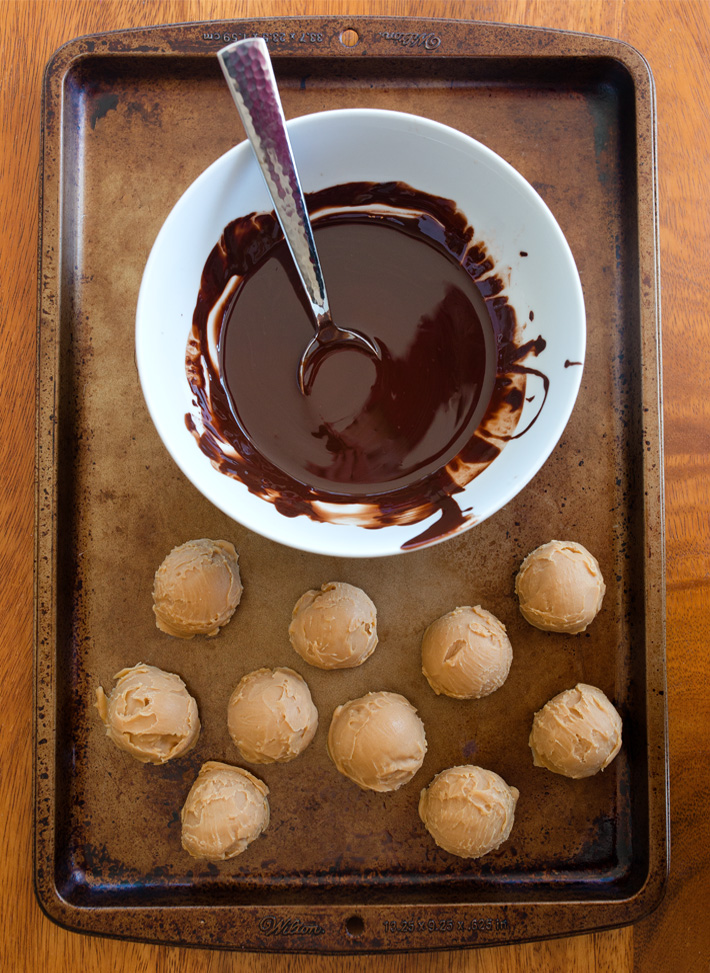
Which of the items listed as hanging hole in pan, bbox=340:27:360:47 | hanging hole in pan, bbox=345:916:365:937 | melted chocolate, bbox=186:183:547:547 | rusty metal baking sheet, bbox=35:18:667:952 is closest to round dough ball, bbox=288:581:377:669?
rusty metal baking sheet, bbox=35:18:667:952

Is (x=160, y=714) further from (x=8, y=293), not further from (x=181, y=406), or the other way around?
(x=8, y=293)

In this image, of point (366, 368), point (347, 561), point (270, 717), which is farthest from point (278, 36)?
point (270, 717)

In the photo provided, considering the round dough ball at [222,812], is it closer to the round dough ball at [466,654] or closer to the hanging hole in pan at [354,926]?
the hanging hole in pan at [354,926]

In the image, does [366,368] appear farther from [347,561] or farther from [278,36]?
[278,36]

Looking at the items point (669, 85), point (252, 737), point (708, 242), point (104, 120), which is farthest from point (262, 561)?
point (669, 85)

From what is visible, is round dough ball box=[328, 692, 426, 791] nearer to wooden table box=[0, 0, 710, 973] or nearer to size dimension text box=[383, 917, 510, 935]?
size dimension text box=[383, 917, 510, 935]

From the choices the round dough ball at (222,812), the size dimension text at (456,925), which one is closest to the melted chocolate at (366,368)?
the round dough ball at (222,812)
